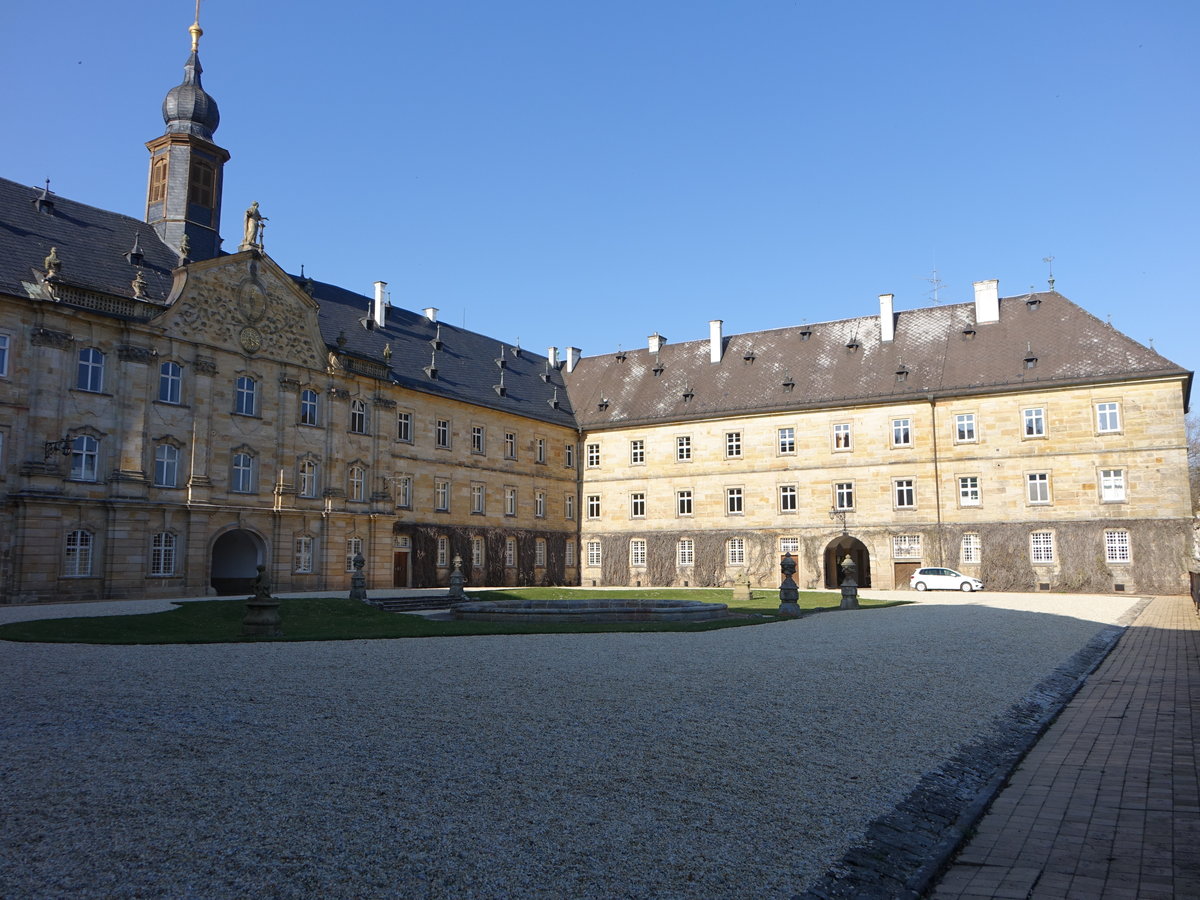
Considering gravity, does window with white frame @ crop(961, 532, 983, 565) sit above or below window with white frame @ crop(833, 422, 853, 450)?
below

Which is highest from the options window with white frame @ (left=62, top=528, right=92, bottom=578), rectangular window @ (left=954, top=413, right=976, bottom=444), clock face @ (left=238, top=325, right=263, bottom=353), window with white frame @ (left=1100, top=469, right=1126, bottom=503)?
clock face @ (left=238, top=325, right=263, bottom=353)

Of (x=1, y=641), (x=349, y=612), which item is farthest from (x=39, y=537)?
(x=1, y=641)

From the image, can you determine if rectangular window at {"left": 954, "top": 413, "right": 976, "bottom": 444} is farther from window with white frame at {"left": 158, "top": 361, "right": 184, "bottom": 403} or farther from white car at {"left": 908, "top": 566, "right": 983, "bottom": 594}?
window with white frame at {"left": 158, "top": 361, "right": 184, "bottom": 403}

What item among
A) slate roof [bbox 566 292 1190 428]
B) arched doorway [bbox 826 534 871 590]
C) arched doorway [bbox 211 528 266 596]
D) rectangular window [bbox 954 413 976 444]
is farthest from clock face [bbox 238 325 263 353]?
rectangular window [bbox 954 413 976 444]

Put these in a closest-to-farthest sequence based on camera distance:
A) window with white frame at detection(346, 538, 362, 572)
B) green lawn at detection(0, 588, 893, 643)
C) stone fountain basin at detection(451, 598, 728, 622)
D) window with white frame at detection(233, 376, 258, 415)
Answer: green lawn at detection(0, 588, 893, 643), stone fountain basin at detection(451, 598, 728, 622), window with white frame at detection(233, 376, 258, 415), window with white frame at detection(346, 538, 362, 572)

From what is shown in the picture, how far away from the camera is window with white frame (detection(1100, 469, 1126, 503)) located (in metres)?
38.1

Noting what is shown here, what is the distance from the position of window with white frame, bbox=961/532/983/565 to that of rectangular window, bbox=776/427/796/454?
8816 mm

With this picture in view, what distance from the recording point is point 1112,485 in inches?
1508

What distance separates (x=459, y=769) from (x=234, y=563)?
32095 mm

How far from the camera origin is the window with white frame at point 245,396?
33.8 metres

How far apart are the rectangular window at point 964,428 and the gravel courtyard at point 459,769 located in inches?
1177

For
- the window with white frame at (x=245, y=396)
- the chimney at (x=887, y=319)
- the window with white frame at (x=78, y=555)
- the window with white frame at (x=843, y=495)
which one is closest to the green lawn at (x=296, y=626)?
the window with white frame at (x=78, y=555)

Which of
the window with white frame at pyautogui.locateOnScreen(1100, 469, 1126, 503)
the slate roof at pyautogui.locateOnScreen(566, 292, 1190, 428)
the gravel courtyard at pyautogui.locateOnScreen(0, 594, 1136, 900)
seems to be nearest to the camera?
the gravel courtyard at pyautogui.locateOnScreen(0, 594, 1136, 900)

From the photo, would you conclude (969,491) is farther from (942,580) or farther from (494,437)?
(494,437)
